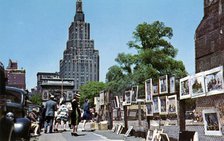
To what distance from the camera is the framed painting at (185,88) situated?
30.2 ft

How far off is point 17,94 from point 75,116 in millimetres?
3176

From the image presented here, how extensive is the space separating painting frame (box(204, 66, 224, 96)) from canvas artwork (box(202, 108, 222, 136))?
41cm

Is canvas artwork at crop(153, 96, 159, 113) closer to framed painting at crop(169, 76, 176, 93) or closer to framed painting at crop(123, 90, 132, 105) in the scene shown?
framed painting at crop(169, 76, 176, 93)

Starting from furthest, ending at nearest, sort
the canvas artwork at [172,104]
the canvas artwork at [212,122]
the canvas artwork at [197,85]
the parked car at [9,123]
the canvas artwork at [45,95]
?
the canvas artwork at [45,95]
the canvas artwork at [172,104]
the canvas artwork at [197,85]
the parked car at [9,123]
the canvas artwork at [212,122]

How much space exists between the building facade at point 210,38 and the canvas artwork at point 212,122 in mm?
10437

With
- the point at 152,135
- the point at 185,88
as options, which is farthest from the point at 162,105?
the point at 185,88

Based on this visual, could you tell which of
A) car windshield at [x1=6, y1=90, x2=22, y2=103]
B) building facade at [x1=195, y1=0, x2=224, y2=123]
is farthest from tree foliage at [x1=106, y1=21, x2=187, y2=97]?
car windshield at [x1=6, y1=90, x2=22, y2=103]

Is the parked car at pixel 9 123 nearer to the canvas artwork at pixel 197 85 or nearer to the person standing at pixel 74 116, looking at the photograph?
the person standing at pixel 74 116

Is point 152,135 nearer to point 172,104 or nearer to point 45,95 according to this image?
point 172,104

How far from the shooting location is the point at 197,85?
8.68m

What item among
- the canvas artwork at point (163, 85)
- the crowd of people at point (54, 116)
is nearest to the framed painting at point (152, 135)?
the canvas artwork at point (163, 85)

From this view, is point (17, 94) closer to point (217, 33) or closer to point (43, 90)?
point (217, 33)

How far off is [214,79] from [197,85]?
27.0 inches

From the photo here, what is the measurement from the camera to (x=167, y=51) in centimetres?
6384
